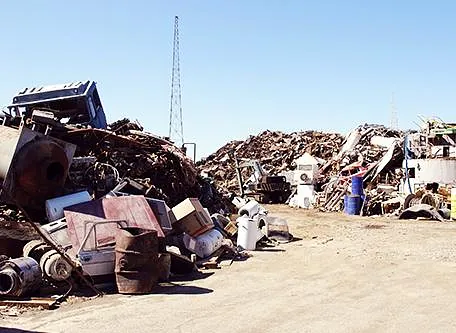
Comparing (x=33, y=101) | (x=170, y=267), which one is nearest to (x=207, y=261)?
(x=170, y=267)

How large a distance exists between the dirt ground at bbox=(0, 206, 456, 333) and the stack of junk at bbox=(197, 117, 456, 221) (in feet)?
34.0

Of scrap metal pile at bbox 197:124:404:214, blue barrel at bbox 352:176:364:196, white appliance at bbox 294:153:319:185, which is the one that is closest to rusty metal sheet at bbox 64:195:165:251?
blue barrel at bbox 352:176:364:196

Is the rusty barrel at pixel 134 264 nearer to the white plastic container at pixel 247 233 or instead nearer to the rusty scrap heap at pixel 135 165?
the rusty scrap heap at pixel 135 165

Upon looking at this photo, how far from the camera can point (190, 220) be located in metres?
11.8

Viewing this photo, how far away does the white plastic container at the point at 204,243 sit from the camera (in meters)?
11.4

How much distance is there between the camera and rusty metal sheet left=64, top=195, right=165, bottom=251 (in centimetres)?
941

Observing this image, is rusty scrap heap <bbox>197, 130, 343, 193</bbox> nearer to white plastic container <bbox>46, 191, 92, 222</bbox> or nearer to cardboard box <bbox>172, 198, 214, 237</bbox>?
cardboard box <bbox>172, 198, 214, 237</bbox>

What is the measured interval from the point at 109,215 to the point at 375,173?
2078 cm

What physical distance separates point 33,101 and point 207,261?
308 inches

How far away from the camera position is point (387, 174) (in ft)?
92.7

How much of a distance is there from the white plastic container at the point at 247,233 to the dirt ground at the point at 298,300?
14.4 inches

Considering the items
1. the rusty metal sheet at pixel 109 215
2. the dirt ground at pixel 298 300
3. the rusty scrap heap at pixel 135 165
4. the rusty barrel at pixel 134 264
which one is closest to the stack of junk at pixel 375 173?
the rusty scrap heap at pixel 135 165

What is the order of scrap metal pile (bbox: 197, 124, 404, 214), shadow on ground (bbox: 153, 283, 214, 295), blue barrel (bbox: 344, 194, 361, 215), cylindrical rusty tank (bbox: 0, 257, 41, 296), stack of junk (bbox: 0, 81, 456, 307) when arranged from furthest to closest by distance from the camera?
scrap metal pile (bbox: 197, 124, 404, 214), blue barrel (bbox: 344, 194, 361, 215), shadow on ground (bbox: 153, 283, 214, 295), stack of junk (bbox: 0, 81, 456, 307), cylindrical rusty tank (bbox: 0, 257, 41, 296)

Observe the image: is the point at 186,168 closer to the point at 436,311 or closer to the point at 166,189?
the point at 166,189
